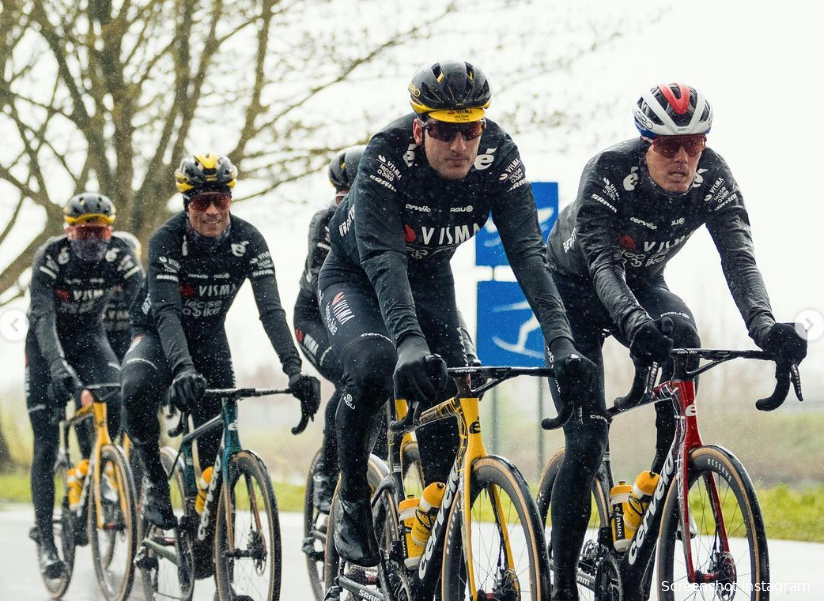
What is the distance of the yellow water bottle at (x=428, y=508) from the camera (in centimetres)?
477

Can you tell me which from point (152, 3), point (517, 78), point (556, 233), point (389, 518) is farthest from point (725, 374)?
point (152, 3)

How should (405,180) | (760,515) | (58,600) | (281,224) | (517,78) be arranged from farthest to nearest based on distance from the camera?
1. (281,224)
2. (517,78)
3. (58,600)
4. (405,180)
5. (760,515)

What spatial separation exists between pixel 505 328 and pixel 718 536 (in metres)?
5.42

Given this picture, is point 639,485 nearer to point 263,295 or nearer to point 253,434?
point 263,295

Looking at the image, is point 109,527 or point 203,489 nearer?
point 203,489

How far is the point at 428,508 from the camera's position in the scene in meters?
4.77

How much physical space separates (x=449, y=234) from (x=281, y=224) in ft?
35.3

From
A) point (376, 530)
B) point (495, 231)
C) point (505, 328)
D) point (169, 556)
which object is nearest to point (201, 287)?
point (169, 556)

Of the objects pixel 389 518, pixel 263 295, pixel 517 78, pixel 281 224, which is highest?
pixel 517 78

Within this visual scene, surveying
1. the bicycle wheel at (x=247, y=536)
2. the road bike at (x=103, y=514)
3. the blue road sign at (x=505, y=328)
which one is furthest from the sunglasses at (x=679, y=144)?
the blue road sign at (x=505, y=328)

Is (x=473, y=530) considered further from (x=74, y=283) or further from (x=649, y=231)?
(x=74, y=283)

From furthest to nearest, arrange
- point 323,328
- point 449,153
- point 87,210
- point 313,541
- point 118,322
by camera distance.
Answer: point 118,322, point 87,210, point 323,328, point 313,541, point 449,153

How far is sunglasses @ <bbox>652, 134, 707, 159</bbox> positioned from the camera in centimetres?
498

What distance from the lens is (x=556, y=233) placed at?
19.1ft
